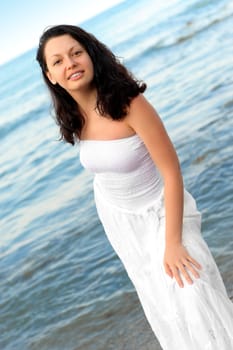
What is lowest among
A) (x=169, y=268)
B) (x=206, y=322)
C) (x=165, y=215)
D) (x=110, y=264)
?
(x=110, y=264)

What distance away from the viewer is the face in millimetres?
2707

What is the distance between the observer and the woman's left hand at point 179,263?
265cm

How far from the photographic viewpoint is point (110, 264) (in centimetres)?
609

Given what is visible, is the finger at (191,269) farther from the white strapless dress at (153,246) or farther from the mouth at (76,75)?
the mouth at (76,75)

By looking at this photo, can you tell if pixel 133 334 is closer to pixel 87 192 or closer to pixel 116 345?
pixel 116 345

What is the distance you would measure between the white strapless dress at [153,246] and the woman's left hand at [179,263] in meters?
Result: 0.03

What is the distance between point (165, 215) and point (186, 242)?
0.47 feet

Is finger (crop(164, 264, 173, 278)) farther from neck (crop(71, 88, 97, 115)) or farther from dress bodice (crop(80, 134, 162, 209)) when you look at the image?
neck (crop(71, 88, 97, 115))

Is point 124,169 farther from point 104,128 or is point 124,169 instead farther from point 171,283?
point 171,283

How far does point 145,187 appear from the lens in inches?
112

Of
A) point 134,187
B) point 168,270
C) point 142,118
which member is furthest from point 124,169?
point 168,270

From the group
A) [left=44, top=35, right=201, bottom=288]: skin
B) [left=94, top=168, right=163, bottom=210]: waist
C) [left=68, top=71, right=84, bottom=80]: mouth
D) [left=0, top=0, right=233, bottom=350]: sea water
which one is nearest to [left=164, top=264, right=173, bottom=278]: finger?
[left=44, top=35, right=201, bottom=288]: skin

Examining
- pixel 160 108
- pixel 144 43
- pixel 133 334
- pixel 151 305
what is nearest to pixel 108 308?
pixel 133 334

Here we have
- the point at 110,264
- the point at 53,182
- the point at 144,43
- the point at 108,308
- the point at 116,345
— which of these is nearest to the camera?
the point at 116,345
